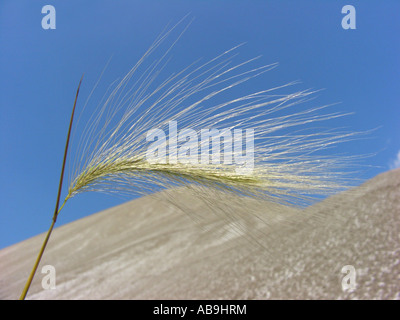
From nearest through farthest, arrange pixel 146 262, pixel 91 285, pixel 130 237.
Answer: pixel 91 285 < pixel 146 262 < pixel 130 237

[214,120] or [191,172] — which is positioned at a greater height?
[214,120]

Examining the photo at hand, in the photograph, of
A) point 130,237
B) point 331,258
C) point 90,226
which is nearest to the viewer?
point 331,258

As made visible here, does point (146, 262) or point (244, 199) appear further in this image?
point (146, 262)

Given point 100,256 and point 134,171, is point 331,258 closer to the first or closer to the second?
point 134,171

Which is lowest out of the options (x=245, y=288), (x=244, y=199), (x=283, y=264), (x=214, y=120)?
(x=245, y=288)
